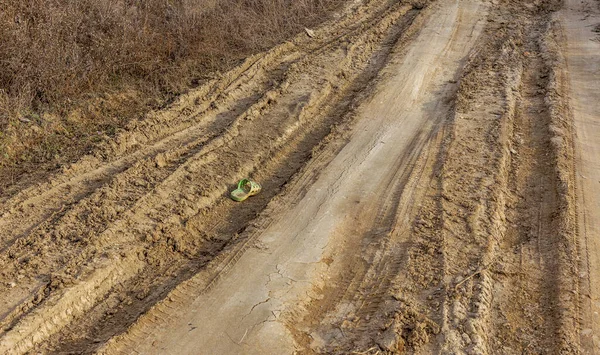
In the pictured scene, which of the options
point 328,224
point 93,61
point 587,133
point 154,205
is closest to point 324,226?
point 328,224

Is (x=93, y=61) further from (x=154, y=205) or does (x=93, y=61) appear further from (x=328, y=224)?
(x=328, y=224)

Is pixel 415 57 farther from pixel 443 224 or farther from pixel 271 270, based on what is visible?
pixel 271 270

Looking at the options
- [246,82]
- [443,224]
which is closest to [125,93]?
[246,82]

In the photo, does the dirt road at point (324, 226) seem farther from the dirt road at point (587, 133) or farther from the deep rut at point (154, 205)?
the dirt road at point (587, 133)

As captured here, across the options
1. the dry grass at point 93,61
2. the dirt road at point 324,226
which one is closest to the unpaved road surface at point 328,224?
the dirt road at point 324,226

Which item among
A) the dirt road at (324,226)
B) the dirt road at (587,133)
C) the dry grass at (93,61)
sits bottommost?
the dirt road at (587,133)

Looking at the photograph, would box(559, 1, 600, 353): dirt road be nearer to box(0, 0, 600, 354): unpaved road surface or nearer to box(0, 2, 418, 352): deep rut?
box(0, 0, 600, 354): unpaved road surface
